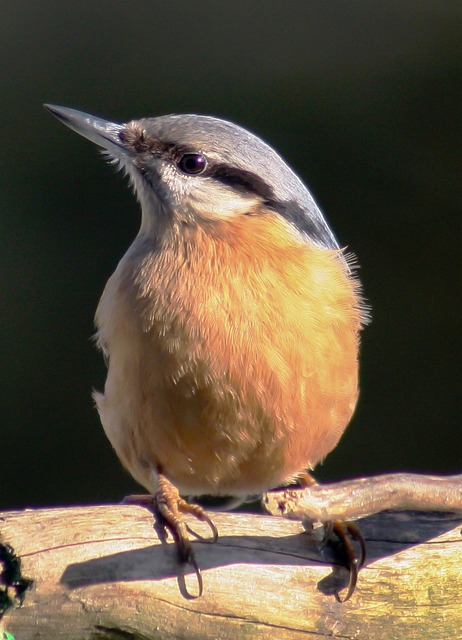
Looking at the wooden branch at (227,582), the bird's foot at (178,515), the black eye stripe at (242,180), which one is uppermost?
the black eye stripe at (242,180)

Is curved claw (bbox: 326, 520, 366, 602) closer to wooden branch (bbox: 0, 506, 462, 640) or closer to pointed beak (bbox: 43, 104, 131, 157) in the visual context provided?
wooden branch (bbox: 0, 506, 462, 640)

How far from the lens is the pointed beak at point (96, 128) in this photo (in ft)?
10.2

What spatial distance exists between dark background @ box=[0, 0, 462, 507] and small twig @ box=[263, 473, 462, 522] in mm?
2365

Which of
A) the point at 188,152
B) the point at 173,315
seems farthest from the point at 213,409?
the point at 188,152

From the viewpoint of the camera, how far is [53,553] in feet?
8.00

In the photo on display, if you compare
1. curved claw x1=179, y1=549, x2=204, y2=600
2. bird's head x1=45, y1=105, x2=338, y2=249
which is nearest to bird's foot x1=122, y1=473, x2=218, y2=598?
curved claw x1=179, y1=549, x2=204, y2=600

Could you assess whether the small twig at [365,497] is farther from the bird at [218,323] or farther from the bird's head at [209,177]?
the bird's head at [209,177]

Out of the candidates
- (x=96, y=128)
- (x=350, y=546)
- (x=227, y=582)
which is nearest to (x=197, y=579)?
(x=227, y=582)

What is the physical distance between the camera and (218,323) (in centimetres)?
273

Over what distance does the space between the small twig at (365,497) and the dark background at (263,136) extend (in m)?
2.37

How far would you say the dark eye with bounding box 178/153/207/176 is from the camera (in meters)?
2.98

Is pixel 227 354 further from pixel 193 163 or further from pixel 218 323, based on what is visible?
pixel 193 163

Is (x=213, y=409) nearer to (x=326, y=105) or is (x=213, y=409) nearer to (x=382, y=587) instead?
(x=382, y=587)

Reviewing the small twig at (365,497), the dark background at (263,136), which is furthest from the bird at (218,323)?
the dark background at (263,136)
